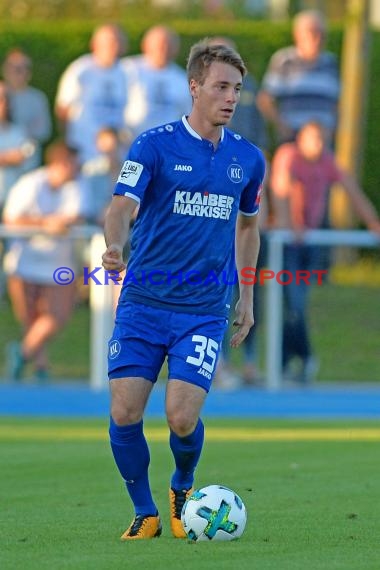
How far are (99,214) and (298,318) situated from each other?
7.52ft

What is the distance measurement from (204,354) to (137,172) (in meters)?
0.90

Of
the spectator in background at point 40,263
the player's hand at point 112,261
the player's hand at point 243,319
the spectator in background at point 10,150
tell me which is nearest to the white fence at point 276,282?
the spectator in background at point 40,263

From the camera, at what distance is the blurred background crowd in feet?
49.5

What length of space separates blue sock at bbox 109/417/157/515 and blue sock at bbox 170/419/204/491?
0.49 feet

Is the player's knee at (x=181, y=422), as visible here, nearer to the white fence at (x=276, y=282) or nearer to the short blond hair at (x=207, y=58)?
the short blond hair at (x=207, y=58)

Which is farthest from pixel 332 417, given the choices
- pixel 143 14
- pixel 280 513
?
pixel 143 14

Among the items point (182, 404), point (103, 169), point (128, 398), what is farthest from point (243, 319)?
point (103, 169)

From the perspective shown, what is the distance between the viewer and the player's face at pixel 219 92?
711 cm

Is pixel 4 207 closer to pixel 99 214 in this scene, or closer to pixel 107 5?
pixel 99 214

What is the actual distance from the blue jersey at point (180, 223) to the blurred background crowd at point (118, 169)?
Answer: 24.6 ft

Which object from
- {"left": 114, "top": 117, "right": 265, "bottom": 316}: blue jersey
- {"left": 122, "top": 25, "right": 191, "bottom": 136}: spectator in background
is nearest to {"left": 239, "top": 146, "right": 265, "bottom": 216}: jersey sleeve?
{"left": 114, "top": 117, "right": 265, "bottom": 316}: blue jersey

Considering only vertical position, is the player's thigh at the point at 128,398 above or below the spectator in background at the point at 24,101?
below

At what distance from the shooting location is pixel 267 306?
15.3m

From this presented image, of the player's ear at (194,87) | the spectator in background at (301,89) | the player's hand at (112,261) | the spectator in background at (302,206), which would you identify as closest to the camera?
the player's hand at (112,261)
